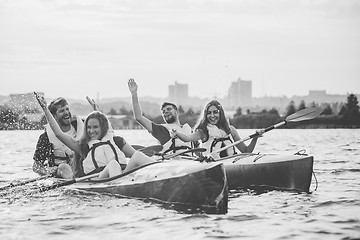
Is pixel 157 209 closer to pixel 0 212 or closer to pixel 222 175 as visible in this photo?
pixel 222 175

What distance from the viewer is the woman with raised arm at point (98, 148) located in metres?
11.0

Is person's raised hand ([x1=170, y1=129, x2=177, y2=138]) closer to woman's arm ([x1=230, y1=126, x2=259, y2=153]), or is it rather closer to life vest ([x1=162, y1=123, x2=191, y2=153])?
life vest ([x1=162, y1=123, x2=191, y2=153])

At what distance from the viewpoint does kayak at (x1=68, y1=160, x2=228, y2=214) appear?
30.8 feet

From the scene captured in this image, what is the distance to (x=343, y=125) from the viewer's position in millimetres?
104500

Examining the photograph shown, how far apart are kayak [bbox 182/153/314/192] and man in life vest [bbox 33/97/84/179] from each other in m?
2.83

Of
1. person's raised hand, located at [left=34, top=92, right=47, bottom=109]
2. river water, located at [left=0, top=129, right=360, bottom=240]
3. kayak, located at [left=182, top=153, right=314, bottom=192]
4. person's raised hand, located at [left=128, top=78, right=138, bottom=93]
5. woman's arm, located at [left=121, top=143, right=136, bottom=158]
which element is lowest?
river water, located at [left=0, top=129, right=360, bottom=240]

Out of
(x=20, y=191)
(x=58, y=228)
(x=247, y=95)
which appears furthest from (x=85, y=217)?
(x=247, y=95)

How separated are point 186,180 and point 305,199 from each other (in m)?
2.70

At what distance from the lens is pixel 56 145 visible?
1260 cm

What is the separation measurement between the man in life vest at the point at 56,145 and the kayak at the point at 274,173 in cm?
283

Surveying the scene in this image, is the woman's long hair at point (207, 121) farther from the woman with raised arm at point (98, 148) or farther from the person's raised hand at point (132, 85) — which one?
the woman with raised arm at point (98, 148)

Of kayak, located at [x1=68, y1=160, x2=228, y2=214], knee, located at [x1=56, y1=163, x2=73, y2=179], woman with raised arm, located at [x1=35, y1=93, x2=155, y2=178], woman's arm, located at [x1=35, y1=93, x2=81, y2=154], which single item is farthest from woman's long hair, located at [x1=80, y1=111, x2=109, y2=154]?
knee, located at [x1=56, y1=163, x2=73, y2=179]

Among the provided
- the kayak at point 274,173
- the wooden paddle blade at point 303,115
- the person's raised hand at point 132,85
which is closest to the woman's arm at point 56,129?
the person's raised hand at point 132,85

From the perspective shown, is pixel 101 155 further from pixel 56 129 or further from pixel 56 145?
pixel 56 145
